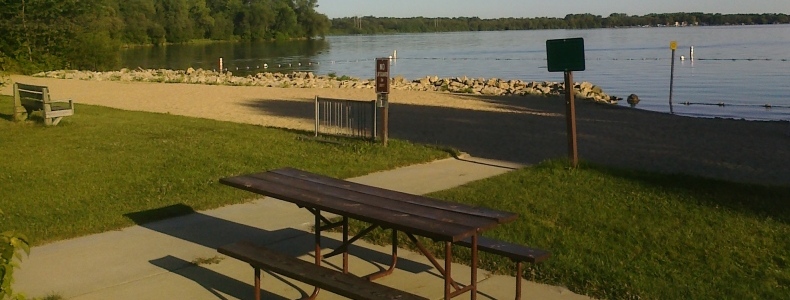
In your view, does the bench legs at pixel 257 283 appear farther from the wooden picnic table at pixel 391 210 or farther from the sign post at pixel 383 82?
the sign post at pixel 383 82

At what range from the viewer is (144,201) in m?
8.49

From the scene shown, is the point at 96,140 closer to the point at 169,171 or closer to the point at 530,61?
the point at 169,171

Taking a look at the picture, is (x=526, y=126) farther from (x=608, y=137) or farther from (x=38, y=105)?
(x=38, y=105)

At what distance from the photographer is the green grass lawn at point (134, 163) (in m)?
8.02

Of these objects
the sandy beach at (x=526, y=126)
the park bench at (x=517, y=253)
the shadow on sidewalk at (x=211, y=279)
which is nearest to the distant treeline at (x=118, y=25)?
the sandy beach at (x=526, y=126)

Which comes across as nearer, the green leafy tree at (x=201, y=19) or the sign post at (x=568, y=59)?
the sign post at (x=568, y=59)

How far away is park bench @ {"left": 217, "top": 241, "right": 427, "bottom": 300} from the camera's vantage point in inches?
180

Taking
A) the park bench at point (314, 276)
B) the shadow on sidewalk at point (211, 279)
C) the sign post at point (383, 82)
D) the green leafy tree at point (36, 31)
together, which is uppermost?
the green leafy tree at point (36, 31)

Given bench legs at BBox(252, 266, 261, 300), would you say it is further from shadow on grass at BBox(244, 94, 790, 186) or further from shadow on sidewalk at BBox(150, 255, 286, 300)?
shadow on grass at BBox(244, 94, 790, 186)

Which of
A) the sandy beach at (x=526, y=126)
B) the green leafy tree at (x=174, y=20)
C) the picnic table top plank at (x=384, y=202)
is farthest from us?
the green leafy tree at (x=174, y=20)

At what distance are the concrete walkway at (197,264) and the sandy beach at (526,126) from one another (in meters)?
5.10

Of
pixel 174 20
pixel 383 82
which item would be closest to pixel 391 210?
pixel 383 82

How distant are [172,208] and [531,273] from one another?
375cm

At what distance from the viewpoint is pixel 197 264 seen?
635 centimetres
